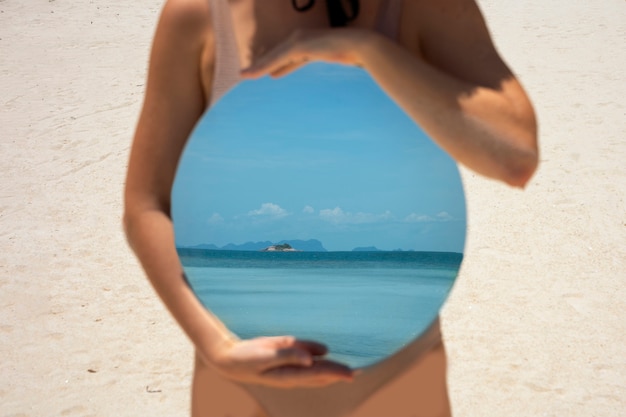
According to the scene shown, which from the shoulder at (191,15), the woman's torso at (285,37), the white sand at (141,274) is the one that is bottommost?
the white sand at (141,274)

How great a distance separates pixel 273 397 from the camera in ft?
3.48

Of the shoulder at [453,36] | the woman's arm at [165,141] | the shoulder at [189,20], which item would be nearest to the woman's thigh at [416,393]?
the woman's arm at [165,141]

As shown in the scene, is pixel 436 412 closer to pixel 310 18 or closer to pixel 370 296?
pixel 370 296

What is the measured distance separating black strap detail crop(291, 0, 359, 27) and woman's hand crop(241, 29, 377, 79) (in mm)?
93

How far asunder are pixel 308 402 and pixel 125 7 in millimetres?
9640

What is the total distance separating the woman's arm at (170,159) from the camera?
1.05 meters

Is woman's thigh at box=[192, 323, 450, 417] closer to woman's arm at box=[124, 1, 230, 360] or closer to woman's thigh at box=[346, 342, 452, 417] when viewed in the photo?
woman's thigh at box=[346, 342, 452, 417]

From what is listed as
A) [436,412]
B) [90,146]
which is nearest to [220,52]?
[436,412]

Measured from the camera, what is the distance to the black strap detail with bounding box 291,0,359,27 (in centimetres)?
102

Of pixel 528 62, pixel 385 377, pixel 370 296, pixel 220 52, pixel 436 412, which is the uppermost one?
pixel 220 52

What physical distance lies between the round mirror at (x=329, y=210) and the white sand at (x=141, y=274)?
2.30 metres

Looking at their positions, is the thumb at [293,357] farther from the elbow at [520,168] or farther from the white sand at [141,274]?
the white sand at [141,274]

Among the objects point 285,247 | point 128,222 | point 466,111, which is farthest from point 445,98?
point 128,222

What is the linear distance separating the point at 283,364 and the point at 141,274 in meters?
3.65
